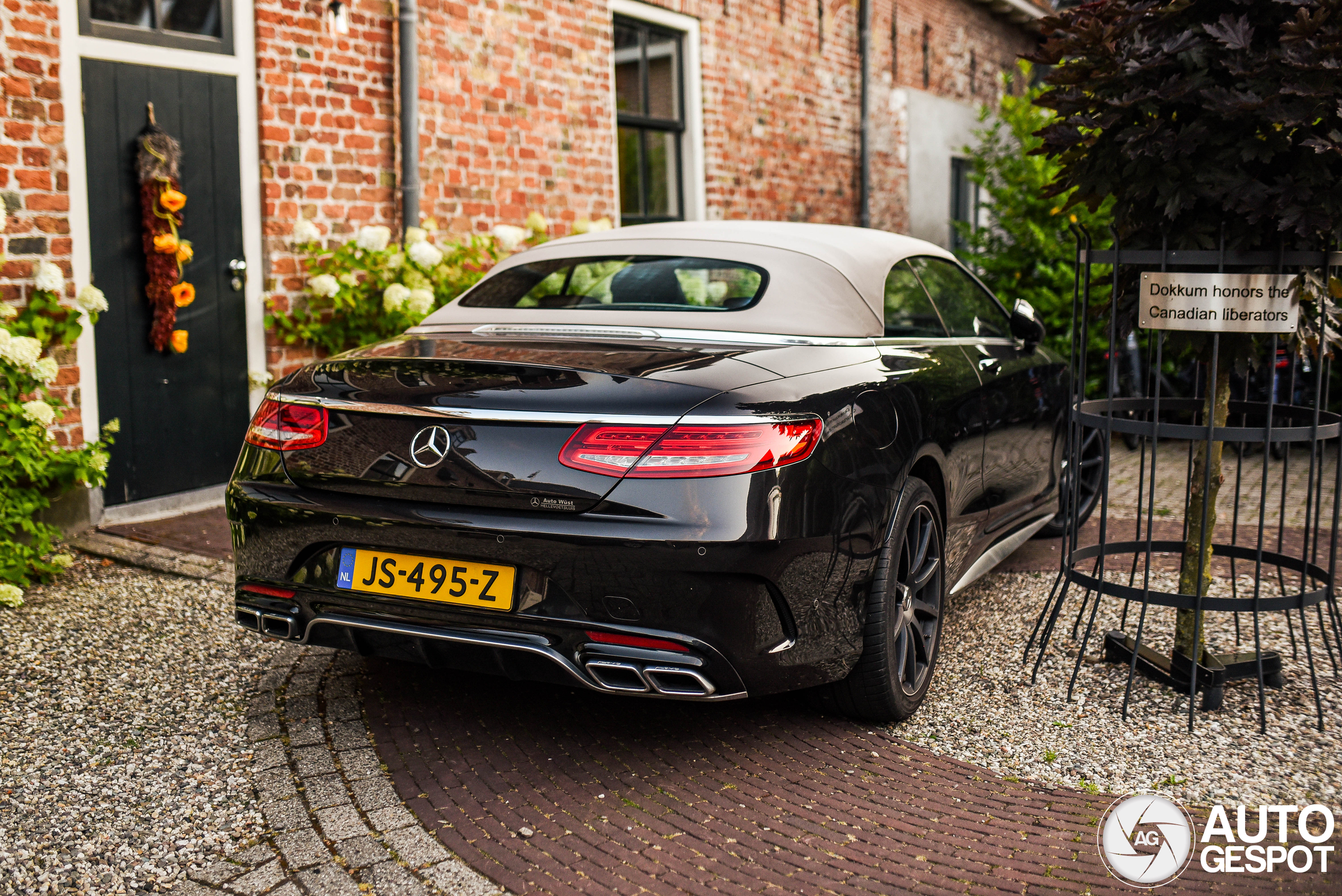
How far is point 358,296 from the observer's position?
686 cm

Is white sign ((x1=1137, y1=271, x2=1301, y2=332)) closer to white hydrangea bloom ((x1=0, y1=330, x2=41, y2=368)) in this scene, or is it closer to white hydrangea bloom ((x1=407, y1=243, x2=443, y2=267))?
white hydrangea bloom ((x1=0, y1=330, x2=41, y2=368))

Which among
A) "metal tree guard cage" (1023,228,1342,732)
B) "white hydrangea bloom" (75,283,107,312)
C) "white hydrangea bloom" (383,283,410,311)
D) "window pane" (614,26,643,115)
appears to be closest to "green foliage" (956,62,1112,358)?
"window pane" (614,26,643,115)

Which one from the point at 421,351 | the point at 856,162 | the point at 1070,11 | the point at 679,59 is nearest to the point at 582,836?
the point at 421,351

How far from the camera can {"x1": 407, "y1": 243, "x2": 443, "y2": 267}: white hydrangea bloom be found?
22.5 feet

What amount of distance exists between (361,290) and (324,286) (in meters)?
0.34

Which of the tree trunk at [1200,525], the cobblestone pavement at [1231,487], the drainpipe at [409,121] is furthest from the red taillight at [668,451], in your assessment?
the drainpipe at [409,121]

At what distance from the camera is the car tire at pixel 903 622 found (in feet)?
10.5

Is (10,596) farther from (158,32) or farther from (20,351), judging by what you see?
(158,32)

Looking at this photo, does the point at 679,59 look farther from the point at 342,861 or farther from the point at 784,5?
the point at 342,861

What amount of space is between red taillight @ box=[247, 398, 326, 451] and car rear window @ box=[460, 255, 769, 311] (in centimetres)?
107

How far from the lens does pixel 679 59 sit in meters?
10.1

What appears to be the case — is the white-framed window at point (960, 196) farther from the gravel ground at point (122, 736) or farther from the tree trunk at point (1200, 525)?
the gravel ground at point (122, 736)

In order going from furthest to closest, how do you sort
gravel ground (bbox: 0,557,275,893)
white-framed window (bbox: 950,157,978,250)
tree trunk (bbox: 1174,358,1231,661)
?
white-framed window (bbox: 950,157,978,250)
tree trunk (bbox: 1174,358,1231,661)
gravel ground (bbox: 0,557,275,893)

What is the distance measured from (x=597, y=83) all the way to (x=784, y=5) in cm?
303
